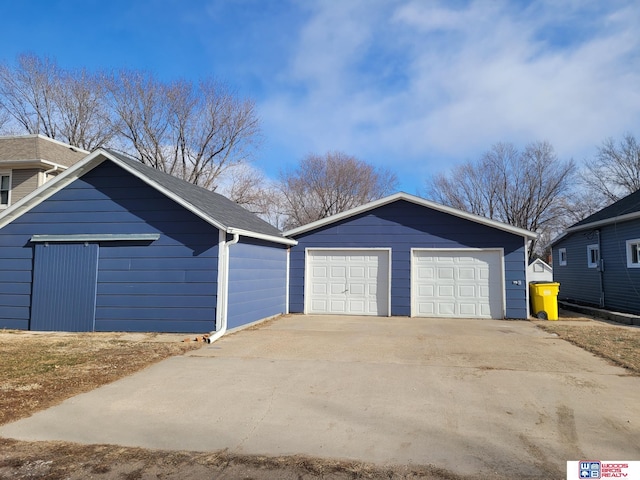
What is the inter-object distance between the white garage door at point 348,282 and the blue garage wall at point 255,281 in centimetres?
105

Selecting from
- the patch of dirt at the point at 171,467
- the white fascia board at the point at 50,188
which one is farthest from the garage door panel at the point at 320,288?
the patch of dirt at the point at 171,467

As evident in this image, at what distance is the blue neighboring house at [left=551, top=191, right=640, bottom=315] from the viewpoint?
13.8 metres

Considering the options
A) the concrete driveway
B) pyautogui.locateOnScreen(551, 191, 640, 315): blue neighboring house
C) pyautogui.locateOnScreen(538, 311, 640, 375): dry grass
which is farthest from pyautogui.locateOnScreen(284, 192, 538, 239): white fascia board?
the concrete driveway

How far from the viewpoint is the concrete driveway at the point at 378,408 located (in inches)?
152

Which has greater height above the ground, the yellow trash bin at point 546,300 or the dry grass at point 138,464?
the yellow trash bin at point 546,300

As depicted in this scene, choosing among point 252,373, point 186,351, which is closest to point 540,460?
point 252,373

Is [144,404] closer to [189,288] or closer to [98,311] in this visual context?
[189,288]

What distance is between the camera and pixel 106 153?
400 inches

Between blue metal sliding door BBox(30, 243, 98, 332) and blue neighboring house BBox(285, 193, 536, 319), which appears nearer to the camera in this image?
blue metal sliding door BBox(30, 243, 98, 332)

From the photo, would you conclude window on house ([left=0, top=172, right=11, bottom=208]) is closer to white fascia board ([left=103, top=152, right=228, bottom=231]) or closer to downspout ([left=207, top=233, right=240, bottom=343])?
white fascia board ([left=103, top=152, right=228, bottom=231])

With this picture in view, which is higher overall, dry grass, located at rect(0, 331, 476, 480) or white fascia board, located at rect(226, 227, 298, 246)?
white fascia board, located at rect(226, 227, 298, 246)

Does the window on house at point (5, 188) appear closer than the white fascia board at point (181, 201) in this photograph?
No

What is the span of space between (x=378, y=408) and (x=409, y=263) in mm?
9369

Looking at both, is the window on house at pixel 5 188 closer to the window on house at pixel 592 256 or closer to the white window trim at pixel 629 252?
the white window trim at pixel 629 252
